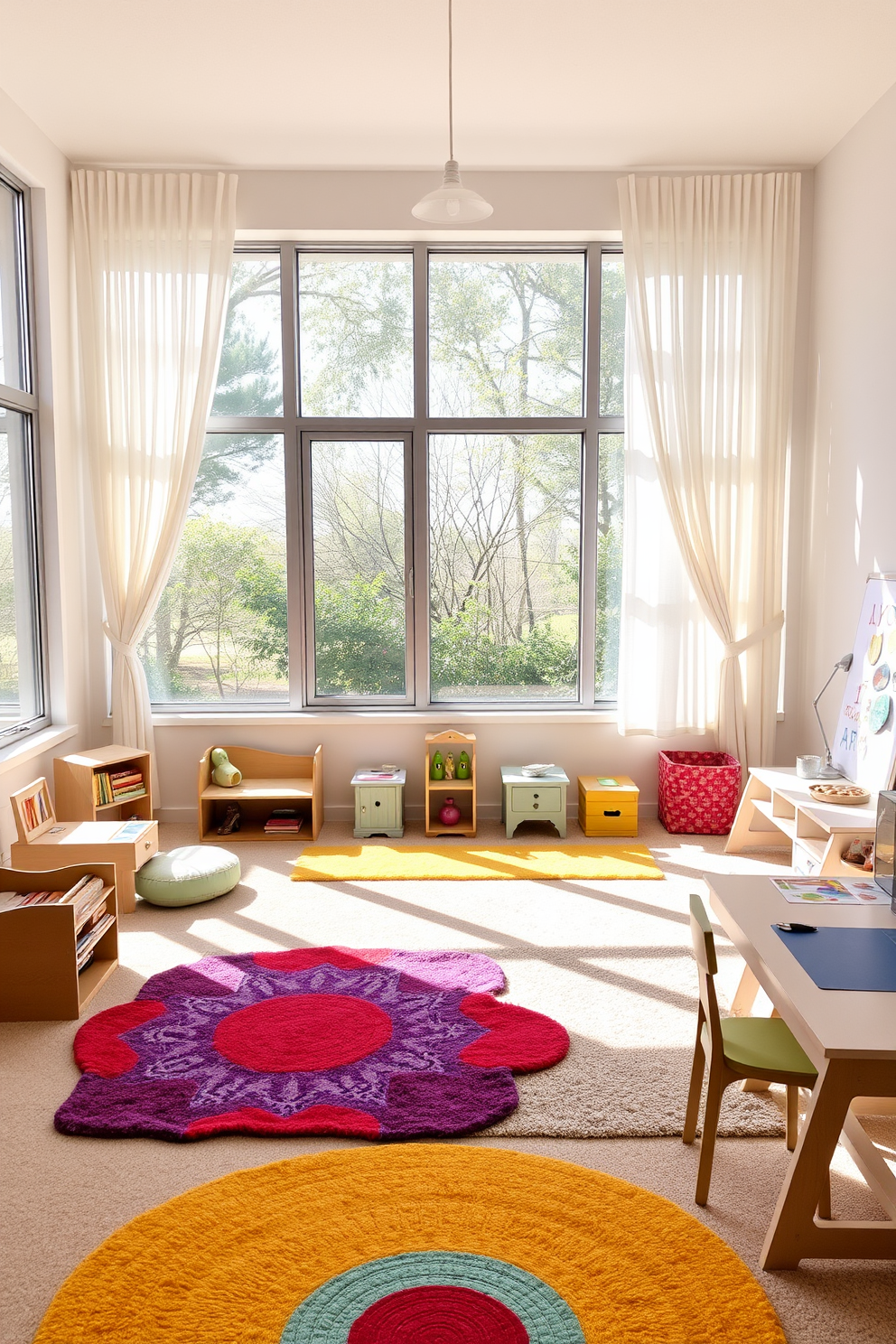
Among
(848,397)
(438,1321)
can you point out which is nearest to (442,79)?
(848,397)

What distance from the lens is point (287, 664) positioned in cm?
539

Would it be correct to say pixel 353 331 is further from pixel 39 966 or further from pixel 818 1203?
pixel 818 1203

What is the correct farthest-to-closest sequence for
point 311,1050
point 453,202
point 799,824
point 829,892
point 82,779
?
1. point 82,779
2. point 799,824
3. point 453,202
4. point 311,1050
5. point 829,892

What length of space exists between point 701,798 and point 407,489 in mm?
2267

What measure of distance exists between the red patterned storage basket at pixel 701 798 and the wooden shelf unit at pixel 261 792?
184 cm

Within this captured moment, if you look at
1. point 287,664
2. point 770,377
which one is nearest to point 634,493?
point 770,377

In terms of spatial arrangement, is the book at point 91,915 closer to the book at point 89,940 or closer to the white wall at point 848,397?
the book at point 89,940

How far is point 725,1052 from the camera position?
7.07 feet

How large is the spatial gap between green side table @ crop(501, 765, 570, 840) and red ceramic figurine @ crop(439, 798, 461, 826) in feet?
0.88

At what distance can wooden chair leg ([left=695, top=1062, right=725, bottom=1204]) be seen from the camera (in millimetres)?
2107

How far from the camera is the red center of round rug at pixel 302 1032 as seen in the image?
2799 mm

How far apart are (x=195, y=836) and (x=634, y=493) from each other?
9.52 feet

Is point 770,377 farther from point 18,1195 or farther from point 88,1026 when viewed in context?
point 18,1195

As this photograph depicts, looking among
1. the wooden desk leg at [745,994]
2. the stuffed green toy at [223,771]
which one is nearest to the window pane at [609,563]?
the stuffed green toy at [223,771]
